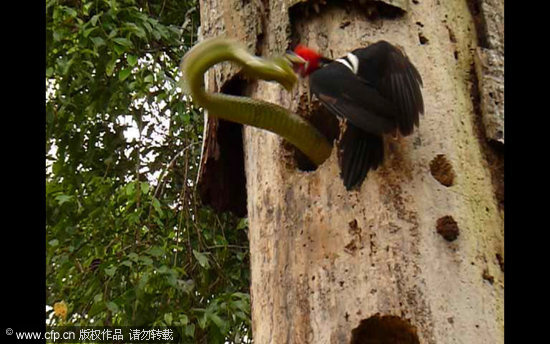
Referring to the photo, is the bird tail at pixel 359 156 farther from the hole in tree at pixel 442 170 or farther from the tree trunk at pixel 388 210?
the hole in tree at pixel 442 170

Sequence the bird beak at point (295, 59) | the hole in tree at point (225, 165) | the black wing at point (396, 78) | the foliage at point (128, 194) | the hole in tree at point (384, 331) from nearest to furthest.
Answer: the hole in tree at point (384, 331), the black wing at point (396, 78), the bird beak at point (295, 59), the hole in tree at point (225, 165), the foliage at point (128, 194)

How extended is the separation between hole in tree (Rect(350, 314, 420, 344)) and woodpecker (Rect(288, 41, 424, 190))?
0.32 m

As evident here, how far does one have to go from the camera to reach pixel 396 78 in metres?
1.84

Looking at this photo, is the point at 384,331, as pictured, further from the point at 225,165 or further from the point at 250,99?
the point at 225,165

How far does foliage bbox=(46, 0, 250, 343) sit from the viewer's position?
300cm

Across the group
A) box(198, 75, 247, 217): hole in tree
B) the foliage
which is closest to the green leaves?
the foliage

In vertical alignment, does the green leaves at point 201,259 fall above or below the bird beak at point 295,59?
below

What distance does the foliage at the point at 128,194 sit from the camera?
118 inches

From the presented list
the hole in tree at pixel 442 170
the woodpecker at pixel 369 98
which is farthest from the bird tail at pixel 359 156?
the hole in tree at pixel 442 170

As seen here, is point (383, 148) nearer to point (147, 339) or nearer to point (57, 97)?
point (147, 339)

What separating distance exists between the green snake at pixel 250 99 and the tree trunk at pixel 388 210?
0.10 m


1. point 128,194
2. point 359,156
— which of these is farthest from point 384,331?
point 128,194

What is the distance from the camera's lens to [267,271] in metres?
1.92
